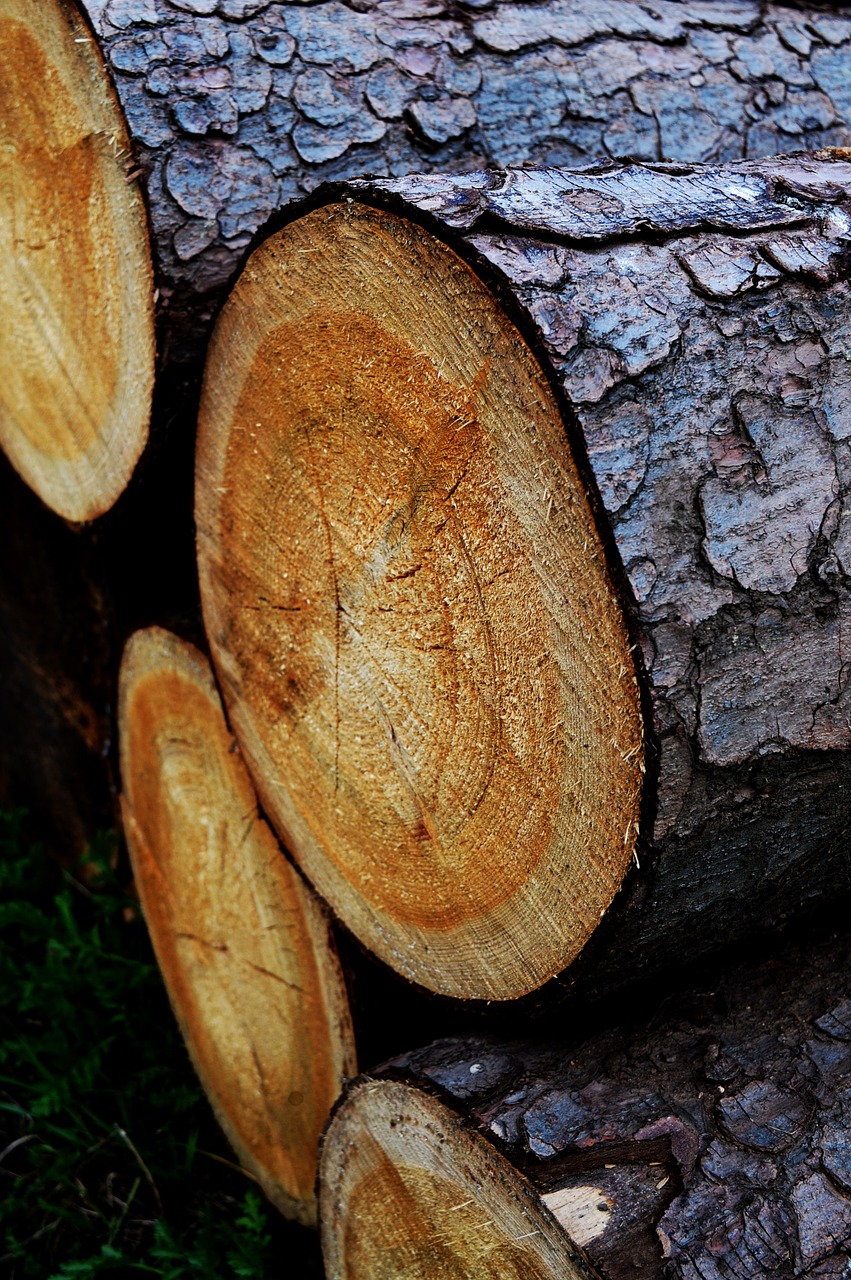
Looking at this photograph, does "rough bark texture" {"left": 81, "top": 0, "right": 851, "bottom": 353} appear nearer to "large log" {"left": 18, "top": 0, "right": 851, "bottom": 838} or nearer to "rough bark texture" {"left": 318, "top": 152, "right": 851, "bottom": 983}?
"large log" {"left": 18, "top": 0, "right": 851, "bottom": 838}

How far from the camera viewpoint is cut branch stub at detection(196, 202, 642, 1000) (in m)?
1.03

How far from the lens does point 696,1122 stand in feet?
3.85

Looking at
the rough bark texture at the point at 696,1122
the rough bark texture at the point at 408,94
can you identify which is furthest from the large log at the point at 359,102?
the rough bark texture at the point at 696,1122

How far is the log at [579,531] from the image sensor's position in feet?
3.27

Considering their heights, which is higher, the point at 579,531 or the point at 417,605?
the point at 579,531

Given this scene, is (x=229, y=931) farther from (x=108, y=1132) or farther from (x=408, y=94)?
(x=408, y=94)

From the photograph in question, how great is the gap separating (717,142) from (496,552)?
1148mm

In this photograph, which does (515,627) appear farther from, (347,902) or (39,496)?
(39,496)

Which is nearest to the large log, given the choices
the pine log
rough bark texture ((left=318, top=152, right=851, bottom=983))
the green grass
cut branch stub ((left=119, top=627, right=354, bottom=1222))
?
cut branch stub ((left=119, top=627, right=354, bottom=1222))

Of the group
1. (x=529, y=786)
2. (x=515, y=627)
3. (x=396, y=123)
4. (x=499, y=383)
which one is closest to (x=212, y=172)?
(x=396, y=123)

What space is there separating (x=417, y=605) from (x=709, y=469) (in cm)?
35

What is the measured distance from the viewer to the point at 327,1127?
1.44 metres

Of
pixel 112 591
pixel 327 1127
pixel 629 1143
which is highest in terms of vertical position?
pixel 112 591

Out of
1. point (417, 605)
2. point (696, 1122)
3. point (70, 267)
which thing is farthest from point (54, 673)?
point (696, 1122)
